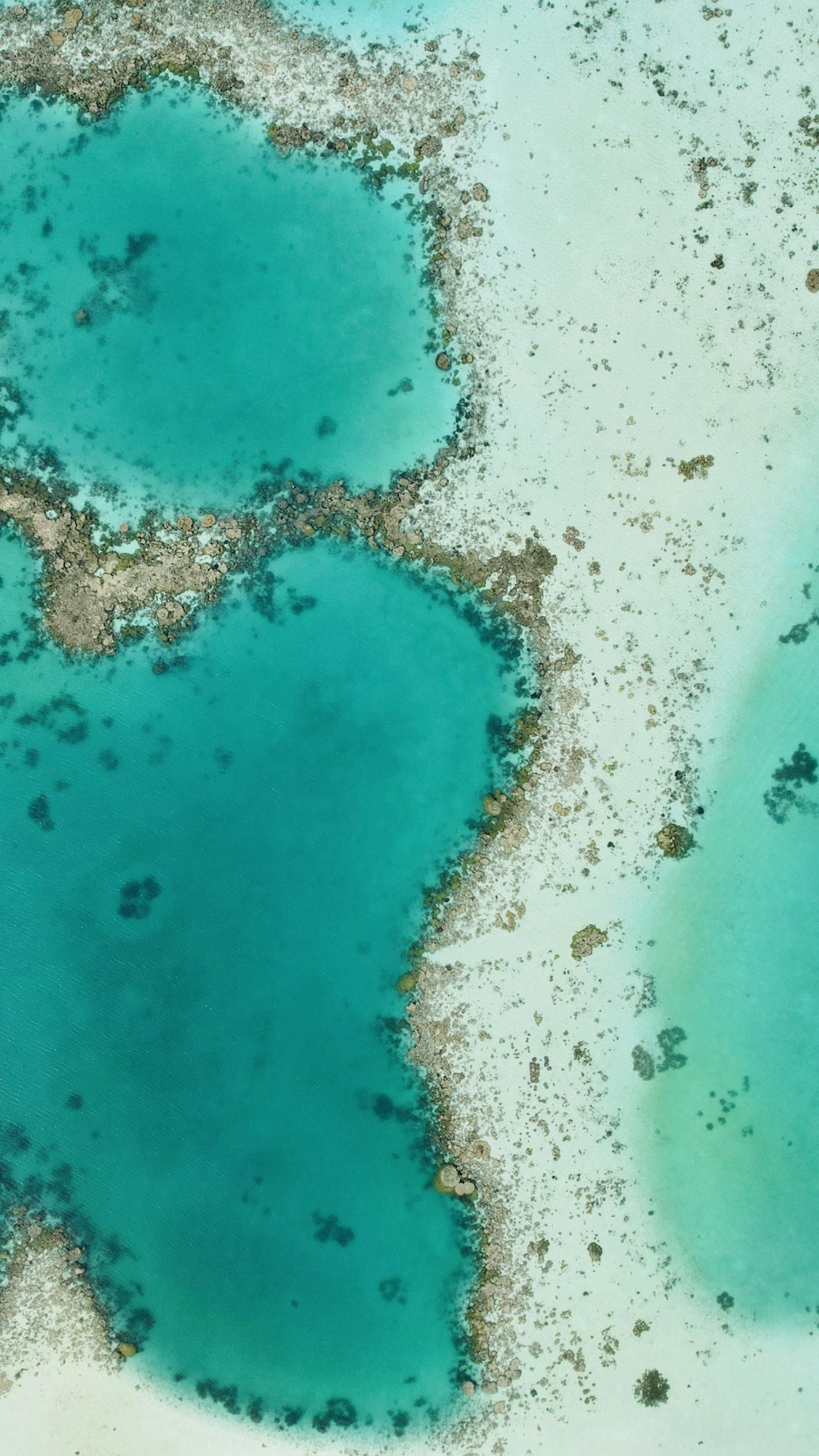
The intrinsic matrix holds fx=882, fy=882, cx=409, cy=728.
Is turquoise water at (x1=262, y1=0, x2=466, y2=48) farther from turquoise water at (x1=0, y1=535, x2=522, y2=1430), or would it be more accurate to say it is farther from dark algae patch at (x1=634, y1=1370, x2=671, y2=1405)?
dark algae patch at (x1=634, y1=1370, x2=671, y2=1405)

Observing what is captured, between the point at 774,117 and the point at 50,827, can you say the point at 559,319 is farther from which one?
the point at 50,827

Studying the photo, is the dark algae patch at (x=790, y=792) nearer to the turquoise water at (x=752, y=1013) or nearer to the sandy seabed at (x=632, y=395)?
the turquoise water at (x=752, y=1013)

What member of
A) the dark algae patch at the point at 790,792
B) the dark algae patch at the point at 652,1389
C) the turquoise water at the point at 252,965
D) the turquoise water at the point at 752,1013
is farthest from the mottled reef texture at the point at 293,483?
the dark algae patch at the point at 652,1389

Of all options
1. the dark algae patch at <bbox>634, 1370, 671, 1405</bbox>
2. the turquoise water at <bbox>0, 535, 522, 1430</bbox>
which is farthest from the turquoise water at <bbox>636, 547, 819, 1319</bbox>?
the turquoise water at <bbox>0, 535, 522, 1430</bbox>

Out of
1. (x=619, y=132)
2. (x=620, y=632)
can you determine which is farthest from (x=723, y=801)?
(x=619, y=132)

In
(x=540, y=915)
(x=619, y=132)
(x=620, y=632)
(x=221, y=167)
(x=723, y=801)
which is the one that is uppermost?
(x=619, y=132)

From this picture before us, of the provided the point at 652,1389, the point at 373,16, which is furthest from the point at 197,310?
the point at 652,1389

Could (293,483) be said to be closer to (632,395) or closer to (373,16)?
(632,395)
